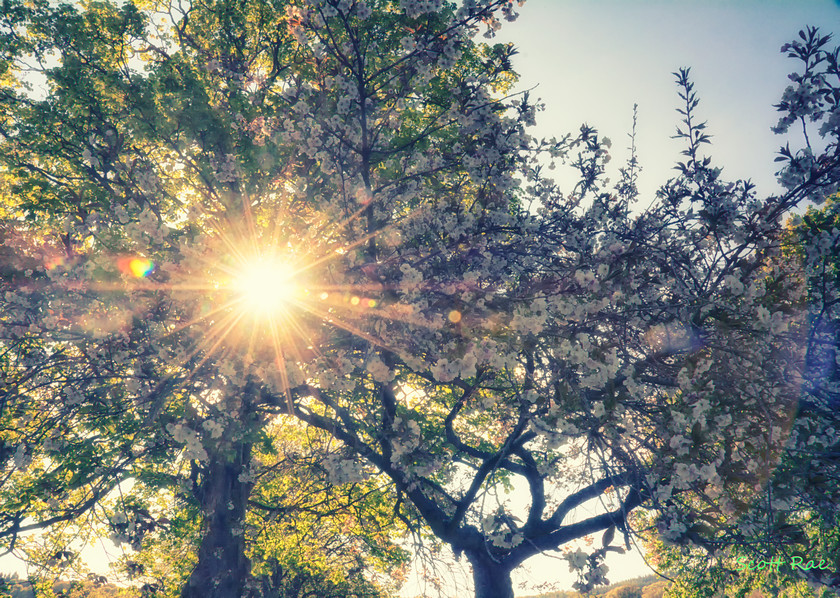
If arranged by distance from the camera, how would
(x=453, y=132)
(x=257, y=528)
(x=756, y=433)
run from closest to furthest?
(x=756, y=433) → (x=453, y=132) → (x=257, y=528)

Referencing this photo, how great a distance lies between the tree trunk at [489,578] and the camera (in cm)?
907

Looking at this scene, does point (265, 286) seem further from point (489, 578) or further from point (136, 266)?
point (489, 578)

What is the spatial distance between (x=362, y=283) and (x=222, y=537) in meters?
6.73

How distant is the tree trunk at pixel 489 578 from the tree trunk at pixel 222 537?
496cm

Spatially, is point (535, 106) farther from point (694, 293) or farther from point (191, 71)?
point (191, 71)

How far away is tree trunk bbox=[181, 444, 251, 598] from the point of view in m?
Result: 8.12

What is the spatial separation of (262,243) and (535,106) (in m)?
5.12

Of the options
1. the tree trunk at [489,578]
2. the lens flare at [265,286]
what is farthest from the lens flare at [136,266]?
the tree trunk at [489,578]

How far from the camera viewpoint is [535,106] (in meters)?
5.93

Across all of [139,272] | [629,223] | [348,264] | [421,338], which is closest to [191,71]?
[139,272]

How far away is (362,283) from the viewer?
5.35m
